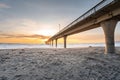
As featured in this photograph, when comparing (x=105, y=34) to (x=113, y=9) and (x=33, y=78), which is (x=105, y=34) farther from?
Answer: (x=33, y=78)

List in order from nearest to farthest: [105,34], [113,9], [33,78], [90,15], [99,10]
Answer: [33,78], [113,9], [99,10], [105,34], [90,15]

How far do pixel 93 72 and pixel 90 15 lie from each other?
51.2 ft

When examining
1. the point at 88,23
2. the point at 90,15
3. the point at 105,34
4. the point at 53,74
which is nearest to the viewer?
the point at 53,74

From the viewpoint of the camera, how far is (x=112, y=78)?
35.7 ft

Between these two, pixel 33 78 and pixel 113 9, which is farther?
pixel 113 9

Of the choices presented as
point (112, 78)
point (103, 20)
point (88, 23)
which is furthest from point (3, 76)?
point (88, 23)

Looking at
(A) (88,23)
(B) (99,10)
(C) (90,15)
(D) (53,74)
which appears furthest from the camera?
(A) (88,23)

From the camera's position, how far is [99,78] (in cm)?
1084

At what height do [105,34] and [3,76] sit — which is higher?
[105,34]

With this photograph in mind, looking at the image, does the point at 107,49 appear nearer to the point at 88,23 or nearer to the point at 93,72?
the point at 88,23

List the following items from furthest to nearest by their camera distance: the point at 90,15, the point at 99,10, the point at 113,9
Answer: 1. the point at 90,15
2. the point at 99,10
3. the point at 113,9

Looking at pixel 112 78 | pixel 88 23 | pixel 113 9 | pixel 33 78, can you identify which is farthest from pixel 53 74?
pixel 88 23

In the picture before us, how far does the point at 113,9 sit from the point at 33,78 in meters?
Answer: 15.5

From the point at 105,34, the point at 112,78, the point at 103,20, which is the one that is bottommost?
the point at 112,78
